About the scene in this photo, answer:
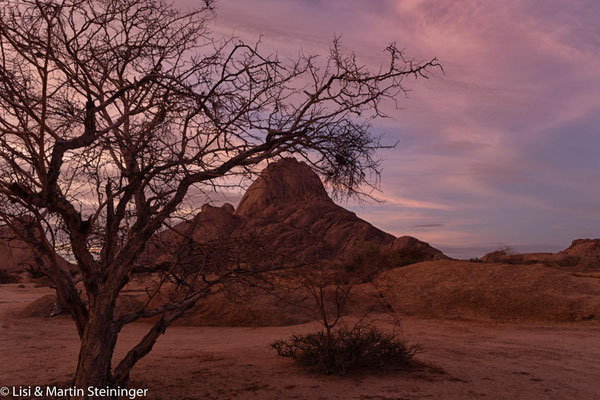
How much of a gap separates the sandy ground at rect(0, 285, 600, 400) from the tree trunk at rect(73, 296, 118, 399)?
138cm

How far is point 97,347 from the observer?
17.8 feet

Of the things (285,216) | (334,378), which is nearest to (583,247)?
(334,378)

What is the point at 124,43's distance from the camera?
234 inches

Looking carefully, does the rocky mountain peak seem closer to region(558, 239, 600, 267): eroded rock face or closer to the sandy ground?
the sandy ground

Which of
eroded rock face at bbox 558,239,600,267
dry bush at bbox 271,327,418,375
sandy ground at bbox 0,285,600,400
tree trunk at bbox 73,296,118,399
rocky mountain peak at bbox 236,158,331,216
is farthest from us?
eroded rock face at bbox 558,239,600,267

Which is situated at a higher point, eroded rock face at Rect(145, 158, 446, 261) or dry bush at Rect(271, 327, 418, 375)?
eroded rock face at Rect(145, 158, 446, 261)

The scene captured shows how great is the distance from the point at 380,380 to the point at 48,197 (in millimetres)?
5173

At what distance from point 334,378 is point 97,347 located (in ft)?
11.7

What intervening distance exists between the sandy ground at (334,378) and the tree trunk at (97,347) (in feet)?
4.54

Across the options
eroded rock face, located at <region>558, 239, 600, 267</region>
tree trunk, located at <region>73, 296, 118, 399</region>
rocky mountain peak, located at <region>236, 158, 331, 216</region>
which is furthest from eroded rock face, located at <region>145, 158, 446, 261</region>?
eroded rock face, located at <region>558, 239, 600, 267</region>

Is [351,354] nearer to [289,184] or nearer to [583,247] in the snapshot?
[289,184]

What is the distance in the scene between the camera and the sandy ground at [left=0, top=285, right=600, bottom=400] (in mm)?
6668

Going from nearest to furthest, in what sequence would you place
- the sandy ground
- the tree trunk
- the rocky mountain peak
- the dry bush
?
the tree trunk, the rocky mountain peak, the sandy ground, the dry bush

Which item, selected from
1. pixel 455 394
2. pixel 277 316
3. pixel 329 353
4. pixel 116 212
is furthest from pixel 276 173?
pixel 277 316
